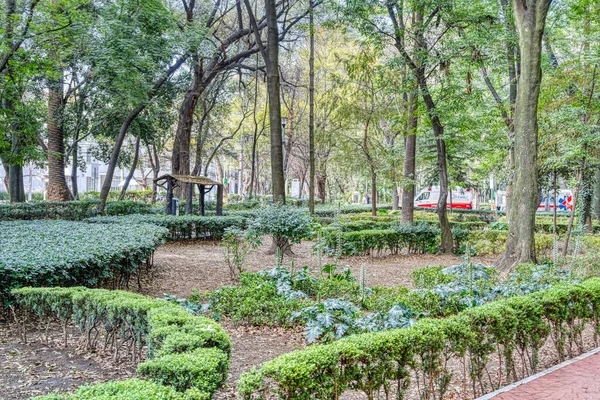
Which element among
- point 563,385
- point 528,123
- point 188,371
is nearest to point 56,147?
point 528,123

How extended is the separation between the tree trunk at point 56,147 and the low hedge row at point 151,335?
16219 millimetres

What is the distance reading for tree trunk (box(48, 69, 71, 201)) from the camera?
758 inches

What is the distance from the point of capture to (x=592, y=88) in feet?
35.5

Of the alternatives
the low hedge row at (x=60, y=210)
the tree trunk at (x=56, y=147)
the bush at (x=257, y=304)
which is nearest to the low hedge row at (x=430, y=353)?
the bush at (x=257, y=304)

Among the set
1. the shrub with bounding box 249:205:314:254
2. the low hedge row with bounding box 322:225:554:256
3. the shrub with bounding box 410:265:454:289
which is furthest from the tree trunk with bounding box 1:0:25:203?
the shrub with bounding box 410:265:454:289

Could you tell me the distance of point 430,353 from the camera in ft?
11.9

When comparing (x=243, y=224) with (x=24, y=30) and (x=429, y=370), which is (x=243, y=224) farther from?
(x=429, y=370)

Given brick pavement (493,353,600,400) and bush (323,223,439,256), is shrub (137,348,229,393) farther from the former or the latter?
bush (323,223,439,256)

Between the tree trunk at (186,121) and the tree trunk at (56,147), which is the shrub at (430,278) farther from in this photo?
the tree trunk at (56,147)

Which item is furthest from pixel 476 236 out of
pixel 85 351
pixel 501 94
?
pixel 85 351

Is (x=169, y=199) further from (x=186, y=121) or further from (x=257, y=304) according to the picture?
(x=257, y=304)

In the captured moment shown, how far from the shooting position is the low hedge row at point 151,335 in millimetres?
2754

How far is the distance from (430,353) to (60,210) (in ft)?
58.4

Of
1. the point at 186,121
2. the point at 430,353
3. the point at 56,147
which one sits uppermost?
the point at 186,121
